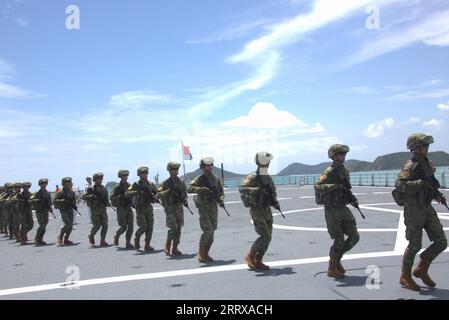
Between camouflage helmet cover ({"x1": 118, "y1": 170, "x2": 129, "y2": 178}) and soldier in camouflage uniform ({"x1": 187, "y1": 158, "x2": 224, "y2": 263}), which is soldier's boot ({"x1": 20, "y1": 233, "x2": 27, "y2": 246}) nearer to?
camouflage helmet cover ({"x1": 118, "y1": 170, "x2": 129, "y2": 178})

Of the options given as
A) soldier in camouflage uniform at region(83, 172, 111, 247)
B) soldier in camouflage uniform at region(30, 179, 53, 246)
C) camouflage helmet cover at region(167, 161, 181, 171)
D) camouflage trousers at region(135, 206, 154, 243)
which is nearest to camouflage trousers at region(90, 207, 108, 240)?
soldier in camouflage uniform at region(83, 172, 111, 247)

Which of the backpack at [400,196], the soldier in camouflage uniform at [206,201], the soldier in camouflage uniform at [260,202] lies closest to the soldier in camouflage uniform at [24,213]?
the soldier in camouflage uniform at [206,201]

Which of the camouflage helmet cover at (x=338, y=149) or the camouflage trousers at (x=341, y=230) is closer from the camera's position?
the camouflage trousers at (x=341, y=230)

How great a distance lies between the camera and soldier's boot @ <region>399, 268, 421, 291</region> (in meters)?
5.40

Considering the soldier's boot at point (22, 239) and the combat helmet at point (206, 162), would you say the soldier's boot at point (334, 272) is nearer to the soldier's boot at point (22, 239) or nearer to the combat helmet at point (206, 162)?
the combat helmet at point (206, 162)

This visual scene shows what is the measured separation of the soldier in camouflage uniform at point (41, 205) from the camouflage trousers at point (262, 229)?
7476mm

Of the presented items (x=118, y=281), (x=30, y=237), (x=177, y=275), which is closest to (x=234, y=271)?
(x=177, y=275)

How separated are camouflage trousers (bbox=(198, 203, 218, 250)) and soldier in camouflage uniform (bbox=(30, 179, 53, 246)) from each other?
6099 millimetres

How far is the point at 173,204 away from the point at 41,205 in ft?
17.0

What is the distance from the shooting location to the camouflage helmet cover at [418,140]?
552 centimetres

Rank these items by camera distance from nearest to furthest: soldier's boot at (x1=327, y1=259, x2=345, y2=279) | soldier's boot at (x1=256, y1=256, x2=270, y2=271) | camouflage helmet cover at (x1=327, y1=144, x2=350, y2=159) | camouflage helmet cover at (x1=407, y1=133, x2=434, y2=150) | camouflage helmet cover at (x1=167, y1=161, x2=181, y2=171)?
camouflage helmet cover at (x1=407, y1=133, x2=434, y2=150) → soldier's boot at (x1=327, y1=259, x2=345, y2=279) → camouflage helmet cover at (x1=327, y1=144, x2=350, y2=159) → soldier's boot at (x1=256, y1=256, x2=270, y2=271) → camouflage helmet cover at (x1=167, y1=161, x2=181, y2=171)

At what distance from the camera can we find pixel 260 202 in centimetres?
703
